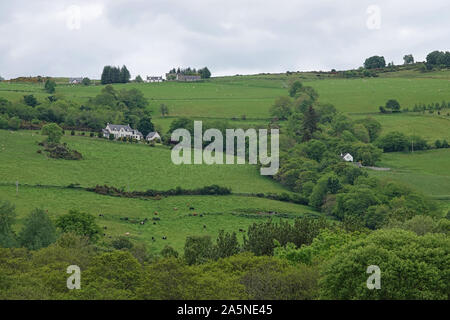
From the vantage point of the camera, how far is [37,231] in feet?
268

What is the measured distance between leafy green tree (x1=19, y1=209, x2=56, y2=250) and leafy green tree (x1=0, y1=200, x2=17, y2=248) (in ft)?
4.26

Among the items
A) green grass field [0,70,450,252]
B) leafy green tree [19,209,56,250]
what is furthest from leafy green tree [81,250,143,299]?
green grass field [0,70,450,252]

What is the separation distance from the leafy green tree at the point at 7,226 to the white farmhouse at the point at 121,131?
80.9 m

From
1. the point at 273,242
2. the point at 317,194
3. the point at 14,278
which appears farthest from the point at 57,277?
the point at 317,194

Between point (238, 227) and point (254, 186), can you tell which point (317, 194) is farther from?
point (238, 227)

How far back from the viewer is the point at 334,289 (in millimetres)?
49875

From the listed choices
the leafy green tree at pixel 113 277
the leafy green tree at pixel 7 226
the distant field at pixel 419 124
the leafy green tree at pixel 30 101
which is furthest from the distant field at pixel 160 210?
the leafy green tree at pixel 30 101

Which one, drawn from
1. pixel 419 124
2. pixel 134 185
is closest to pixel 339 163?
pixel 134 185

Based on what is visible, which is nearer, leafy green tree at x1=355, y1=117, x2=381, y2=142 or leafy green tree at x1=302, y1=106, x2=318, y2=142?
leafy green tree at x1=302, y1=106, x2=318, y2=142

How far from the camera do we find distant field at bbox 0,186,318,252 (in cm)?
9956

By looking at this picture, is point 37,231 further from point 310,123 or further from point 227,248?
point 310,123

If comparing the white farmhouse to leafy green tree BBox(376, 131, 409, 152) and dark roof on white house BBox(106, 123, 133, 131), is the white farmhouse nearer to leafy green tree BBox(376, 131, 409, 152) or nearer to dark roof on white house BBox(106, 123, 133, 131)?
dark roof on white house BBox(106, 123, 133, 131)

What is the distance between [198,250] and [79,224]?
16319 mm

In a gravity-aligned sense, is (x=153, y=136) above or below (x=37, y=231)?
above
